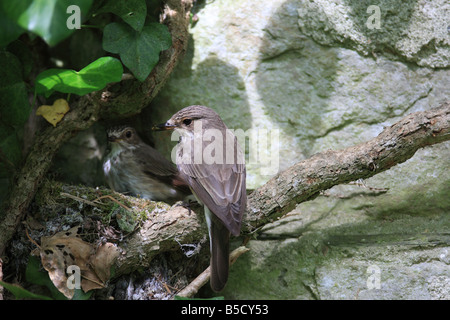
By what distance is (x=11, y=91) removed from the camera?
354 cm

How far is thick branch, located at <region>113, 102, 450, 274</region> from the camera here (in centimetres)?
314

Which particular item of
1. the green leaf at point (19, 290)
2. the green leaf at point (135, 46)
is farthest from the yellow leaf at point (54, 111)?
the green leaf at point (19, 290)

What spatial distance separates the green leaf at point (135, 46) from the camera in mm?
3553

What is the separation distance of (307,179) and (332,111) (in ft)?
3.36

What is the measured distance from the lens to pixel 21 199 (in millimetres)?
3551

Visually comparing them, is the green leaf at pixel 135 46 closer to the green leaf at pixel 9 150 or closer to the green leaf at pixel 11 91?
the green leaf at pixel 11 91

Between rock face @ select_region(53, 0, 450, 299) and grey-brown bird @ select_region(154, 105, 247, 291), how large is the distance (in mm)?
489

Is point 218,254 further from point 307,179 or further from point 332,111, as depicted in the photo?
point 332,111

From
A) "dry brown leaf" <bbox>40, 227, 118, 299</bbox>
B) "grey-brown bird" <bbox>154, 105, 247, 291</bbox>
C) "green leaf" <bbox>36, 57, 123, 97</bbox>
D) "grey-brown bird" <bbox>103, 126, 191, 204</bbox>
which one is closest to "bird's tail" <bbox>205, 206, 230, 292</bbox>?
"grey-brown bird" <bbox>154, 105, 247, 291</bbox>

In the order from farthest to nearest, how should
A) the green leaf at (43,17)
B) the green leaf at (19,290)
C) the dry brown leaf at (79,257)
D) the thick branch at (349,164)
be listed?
1. the dry brown leaf at (79,257)
2. the thick branch at (349,164)
3. the green leaf at (19,290)
4. the green leaf at (43,17)

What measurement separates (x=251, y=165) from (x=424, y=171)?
1.43 m

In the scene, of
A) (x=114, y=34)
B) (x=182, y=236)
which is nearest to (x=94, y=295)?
(x=182, y=236)

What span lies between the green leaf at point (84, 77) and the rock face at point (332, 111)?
115cm
